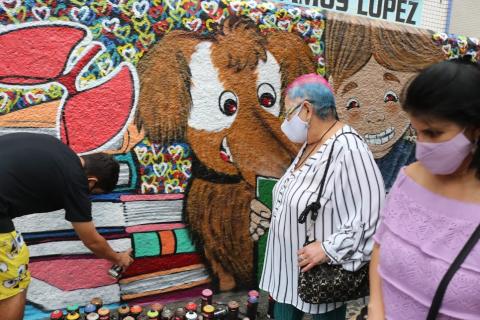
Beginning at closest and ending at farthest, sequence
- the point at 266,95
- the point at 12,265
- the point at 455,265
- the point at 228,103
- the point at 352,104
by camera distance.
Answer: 1. the point at 455,265
2. the point at 12,265
3. the point at 228,103
4. the point at 266,95
5. the point at 352,104

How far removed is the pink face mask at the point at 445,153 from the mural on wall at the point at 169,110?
2.19m

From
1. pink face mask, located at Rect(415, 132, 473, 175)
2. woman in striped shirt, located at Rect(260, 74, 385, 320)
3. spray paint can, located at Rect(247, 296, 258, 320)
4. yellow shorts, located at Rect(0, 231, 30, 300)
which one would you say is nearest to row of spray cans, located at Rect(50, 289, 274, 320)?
spray paint can, located at Rect(247, 296, 258, 320)

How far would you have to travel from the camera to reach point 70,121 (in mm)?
2965

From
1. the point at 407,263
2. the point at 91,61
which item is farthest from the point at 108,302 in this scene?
the point at 407,263

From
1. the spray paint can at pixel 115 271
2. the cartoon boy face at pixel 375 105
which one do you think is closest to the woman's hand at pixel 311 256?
the spray paint can at pixel 115 271

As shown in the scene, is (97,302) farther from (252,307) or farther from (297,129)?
(297,129)

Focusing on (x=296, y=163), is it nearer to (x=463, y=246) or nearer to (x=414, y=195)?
(x=414, y=195)

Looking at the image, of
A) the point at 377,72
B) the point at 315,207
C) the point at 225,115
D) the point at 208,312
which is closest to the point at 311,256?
the point at 315,207

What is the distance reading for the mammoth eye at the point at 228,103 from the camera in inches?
135

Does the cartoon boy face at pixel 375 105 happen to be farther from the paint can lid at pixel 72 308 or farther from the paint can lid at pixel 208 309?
the paint can lid at pixel 72 308

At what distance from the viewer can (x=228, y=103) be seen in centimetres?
345

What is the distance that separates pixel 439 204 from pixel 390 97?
3.02 meters

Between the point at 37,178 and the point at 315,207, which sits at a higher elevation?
the point at 37,178

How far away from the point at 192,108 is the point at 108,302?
161 cm
